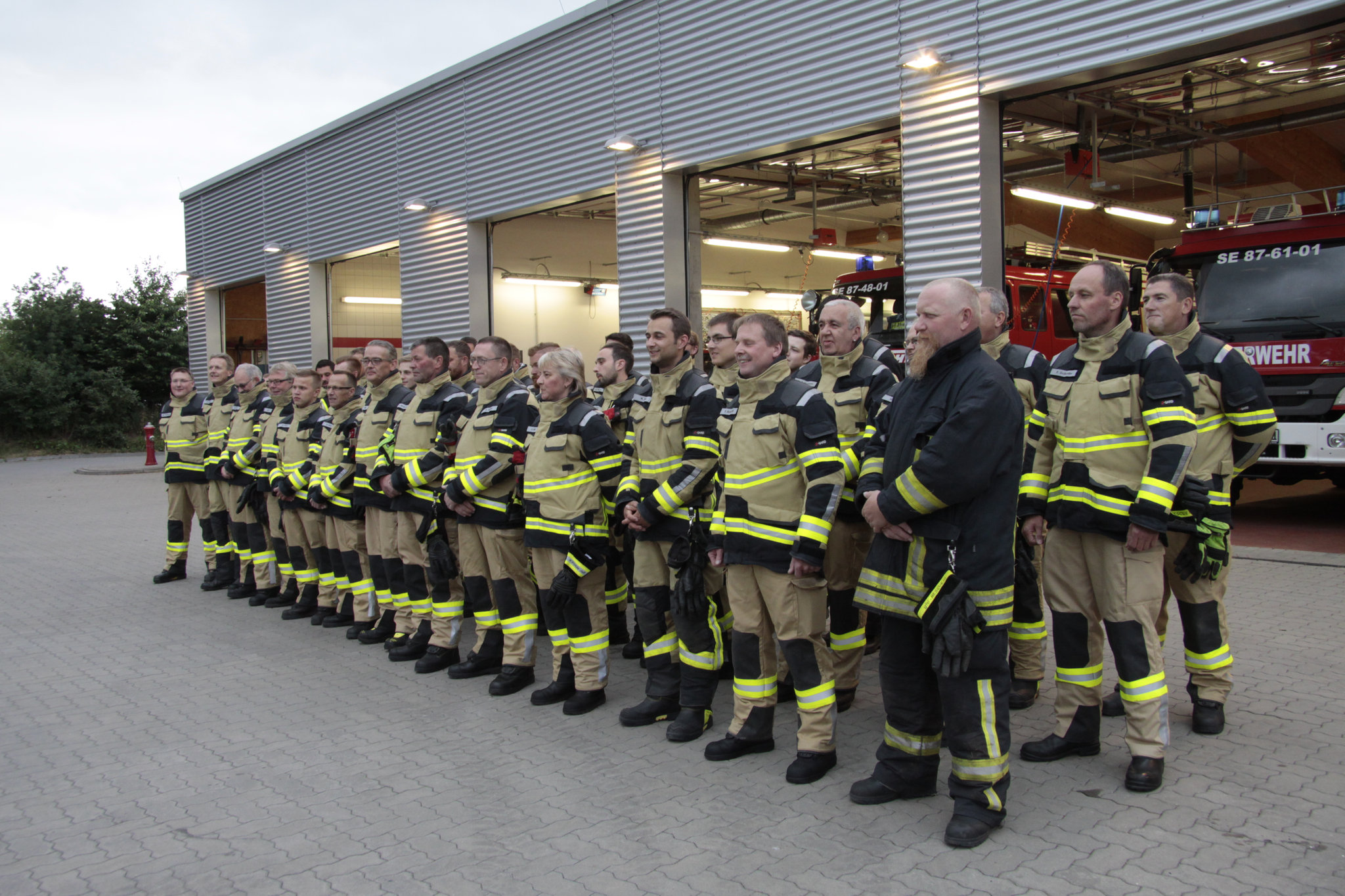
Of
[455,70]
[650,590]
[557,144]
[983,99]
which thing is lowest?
[650,590]

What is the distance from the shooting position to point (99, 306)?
1330 inches

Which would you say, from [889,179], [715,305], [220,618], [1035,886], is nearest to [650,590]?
[1035,886]

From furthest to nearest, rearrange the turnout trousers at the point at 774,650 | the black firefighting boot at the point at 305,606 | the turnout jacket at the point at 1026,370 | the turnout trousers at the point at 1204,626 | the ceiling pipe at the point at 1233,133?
the ceiling pipe at the point at 1233,133 < the black firefighting boot at the point at 305,606 < the turnout jacket at the point at 1026,370 < the turnout trousers at the point at 1204,626 < the turnout trousers at the point at 774,650

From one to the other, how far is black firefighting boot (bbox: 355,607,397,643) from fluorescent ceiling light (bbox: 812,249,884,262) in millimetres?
12398

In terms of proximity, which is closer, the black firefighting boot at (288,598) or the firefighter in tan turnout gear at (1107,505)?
the firefighter in tan turnout gear at (1107,505)

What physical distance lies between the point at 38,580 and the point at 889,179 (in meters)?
14.1

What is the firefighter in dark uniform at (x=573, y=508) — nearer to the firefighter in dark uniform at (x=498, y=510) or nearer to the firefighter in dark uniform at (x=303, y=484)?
the firefighter in dark uniform at (x=498, y=510)

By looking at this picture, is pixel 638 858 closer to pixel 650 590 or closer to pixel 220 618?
pixel 650 590

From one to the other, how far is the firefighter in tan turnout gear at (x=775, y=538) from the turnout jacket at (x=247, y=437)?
5.45 meters

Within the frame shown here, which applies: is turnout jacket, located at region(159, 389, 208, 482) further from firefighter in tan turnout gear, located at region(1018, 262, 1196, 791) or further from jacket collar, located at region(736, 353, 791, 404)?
firefighter in tan turnout gear, located at region(1018, 262, 1196, 791)

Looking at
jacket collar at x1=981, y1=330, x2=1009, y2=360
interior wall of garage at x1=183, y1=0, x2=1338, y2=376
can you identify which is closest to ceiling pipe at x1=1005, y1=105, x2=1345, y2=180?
interior wall of garage at x1=183, y1=0, x2=1338, y2=376

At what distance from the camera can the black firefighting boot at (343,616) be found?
25.0ft

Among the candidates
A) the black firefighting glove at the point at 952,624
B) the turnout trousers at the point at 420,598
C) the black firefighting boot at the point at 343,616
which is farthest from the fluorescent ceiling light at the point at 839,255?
the black firefighting glove at the point at 952,624

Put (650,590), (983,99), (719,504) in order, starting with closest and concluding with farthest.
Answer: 1. (719,504)
2. (650,590)
3. (983,99)
